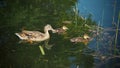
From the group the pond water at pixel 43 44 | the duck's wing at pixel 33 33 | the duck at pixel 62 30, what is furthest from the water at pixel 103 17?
the duck's wing at pixel 33 33

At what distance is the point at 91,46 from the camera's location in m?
2.50

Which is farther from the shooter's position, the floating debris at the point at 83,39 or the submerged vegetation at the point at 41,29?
the floating debris at the point at 83,39

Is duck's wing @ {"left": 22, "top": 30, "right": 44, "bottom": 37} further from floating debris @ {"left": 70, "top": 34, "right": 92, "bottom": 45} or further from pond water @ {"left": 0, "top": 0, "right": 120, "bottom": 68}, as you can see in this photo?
floating debris @ {"left": 70, "top": 34, "right": 92, "bottom": 45}

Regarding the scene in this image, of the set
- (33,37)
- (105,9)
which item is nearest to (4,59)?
(33,37)

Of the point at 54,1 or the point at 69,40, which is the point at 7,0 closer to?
the point at 54,1

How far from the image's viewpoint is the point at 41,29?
8.87 feet

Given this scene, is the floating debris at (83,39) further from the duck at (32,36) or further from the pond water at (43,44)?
the duck at (32,36)

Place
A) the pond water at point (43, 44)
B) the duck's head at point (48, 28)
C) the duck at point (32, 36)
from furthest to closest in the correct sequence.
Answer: the duck's head at point (48, 28) < the duck at point (32, 36) < the pond water at point (43, 44)

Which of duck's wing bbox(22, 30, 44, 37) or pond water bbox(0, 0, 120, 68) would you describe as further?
duck's wing bbox(22, 30, 44, 37)

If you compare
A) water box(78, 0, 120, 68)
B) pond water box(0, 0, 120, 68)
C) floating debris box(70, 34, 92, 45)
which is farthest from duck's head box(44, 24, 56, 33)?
water box(78, 0, 120, 68)

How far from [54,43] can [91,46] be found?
0.97ft

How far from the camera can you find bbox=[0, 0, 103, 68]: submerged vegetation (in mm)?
2217

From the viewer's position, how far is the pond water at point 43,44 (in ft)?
7.25

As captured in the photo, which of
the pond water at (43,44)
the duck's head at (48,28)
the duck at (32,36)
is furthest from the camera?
the duck's head at (48,28)
